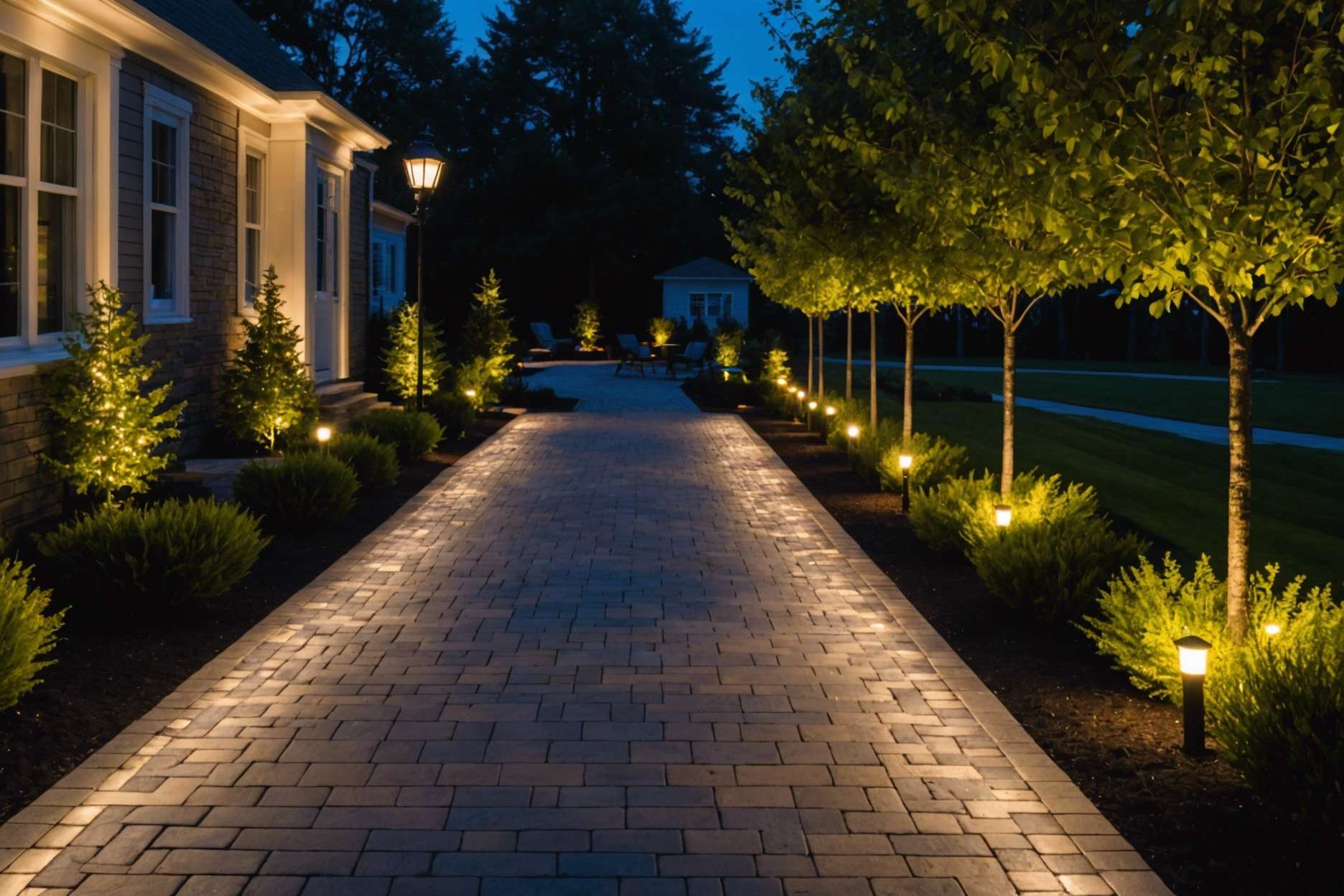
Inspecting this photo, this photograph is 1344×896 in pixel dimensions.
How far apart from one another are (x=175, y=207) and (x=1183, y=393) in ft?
80.3

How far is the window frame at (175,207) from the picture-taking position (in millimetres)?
12188

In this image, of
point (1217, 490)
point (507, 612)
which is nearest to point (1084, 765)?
point (507, 612)

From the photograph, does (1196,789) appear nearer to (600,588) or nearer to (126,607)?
(600,588)

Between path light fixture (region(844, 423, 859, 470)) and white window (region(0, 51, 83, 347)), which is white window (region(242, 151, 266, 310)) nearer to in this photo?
white window (region(0, 51, 83, 347))

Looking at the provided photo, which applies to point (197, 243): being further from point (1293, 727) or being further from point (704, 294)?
point (704, 294)

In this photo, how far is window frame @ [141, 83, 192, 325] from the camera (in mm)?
12188

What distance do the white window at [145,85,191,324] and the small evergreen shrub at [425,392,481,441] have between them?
5651 millimetres

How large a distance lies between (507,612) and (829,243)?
7.02m

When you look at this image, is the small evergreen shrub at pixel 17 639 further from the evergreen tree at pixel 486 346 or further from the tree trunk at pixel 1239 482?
the evergreen tree at pixel 486 346

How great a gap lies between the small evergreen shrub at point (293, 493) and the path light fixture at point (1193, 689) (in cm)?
731

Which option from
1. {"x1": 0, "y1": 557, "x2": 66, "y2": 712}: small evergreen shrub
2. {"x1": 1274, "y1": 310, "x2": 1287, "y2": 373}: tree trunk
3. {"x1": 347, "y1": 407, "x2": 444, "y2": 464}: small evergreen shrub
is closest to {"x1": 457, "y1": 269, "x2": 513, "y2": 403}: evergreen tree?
{"x1": 347, "y1": 407, "x2": 444, "y2": 464}: small evergreen shrub

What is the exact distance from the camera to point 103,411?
9.57 metres

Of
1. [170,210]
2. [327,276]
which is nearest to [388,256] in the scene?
[327,276]

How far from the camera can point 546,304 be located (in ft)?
187
